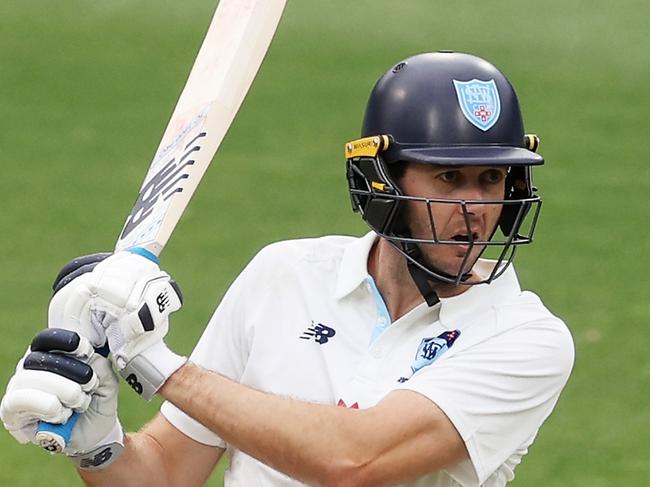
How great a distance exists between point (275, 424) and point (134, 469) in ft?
2.20

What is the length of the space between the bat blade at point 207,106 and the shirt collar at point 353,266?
479 mm

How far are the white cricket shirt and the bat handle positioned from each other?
0.63m

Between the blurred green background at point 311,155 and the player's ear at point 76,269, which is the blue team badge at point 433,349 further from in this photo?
the blurred green background at point 311,155

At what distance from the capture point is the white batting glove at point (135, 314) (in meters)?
3.86

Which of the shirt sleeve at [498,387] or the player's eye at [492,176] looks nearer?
the shirt sleeve at [498,387]

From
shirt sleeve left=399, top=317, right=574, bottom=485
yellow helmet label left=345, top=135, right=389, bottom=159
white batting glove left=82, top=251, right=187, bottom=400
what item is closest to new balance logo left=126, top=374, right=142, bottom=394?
white batting glove left=82, top=251, right=187, bottom=400

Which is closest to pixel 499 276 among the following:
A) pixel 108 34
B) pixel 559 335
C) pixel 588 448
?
pixel 559 335

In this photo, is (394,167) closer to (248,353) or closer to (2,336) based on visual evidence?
(248,353)

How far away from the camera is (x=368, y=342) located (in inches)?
173

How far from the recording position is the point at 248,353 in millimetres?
4527

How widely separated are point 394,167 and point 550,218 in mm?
Result: 5792

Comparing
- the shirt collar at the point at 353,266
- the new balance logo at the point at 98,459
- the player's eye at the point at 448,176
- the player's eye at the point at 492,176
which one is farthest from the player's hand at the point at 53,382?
the player's eye at the point at 492,176

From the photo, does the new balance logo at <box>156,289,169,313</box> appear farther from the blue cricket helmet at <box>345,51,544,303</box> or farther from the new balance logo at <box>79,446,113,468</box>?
the blue cricket helmet at <box>345,51,544,303</box>

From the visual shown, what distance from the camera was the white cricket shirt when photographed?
4.20m
